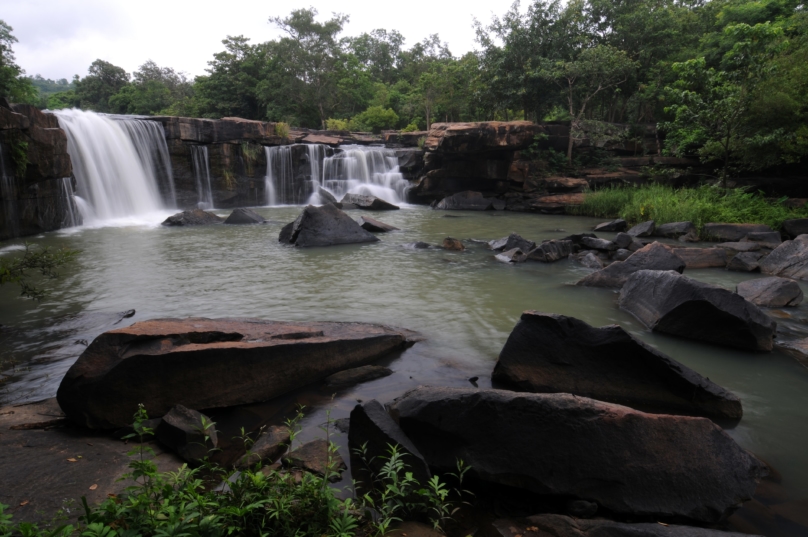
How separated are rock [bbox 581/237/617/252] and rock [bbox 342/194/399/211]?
10.8m

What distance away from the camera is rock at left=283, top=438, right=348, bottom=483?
304 centimetres

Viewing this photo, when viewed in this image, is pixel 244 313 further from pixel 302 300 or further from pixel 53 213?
pixel 53 213

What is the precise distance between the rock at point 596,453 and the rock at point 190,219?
577 inches

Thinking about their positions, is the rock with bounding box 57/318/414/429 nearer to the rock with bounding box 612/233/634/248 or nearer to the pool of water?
the pool of water

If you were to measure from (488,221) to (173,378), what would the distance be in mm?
14837

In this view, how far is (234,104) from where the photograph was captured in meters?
40.1

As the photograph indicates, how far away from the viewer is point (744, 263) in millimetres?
9547

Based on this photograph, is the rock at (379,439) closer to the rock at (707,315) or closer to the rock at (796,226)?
the rock at (707,315)

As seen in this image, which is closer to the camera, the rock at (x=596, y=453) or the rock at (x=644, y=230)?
the rock at (x=596, y=453)

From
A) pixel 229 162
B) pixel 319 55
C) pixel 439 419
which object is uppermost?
pixel 319 55

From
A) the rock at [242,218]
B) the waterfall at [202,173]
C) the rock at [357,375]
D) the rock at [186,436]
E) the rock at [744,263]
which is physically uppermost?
the waterfall at [202,173]

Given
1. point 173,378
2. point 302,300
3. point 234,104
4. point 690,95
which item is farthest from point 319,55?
point 173,378

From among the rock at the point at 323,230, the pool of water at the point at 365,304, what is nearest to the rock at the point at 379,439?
the pool of water at the point at 365,304

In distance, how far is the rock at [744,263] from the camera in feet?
31.1
